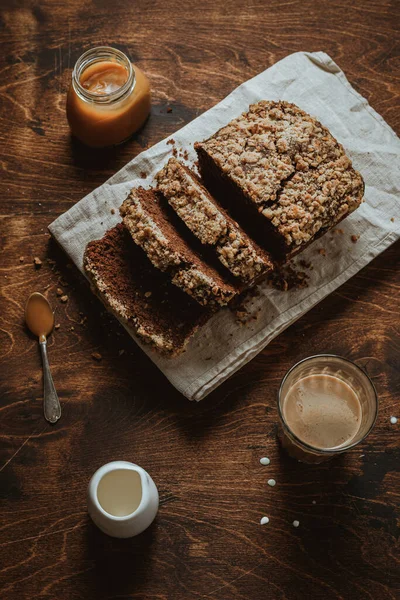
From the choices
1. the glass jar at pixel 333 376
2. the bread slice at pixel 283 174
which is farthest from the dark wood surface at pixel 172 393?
the bread slice at pixel 283 174

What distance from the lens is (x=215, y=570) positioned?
3189 mm

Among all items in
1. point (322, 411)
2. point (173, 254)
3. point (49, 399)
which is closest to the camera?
point (173, 254)

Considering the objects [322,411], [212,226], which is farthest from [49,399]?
[322,411]

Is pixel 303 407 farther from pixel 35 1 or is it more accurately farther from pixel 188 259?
pixel 35 1

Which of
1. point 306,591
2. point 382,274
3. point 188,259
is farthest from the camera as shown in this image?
point 382,274

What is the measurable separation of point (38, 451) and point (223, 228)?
1438 millimetres

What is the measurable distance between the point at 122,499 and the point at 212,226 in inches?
51.3

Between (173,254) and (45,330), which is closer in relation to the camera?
(173,254)

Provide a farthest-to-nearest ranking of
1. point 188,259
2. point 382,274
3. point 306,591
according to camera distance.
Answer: point 382,274, point 306,591, point 188,259

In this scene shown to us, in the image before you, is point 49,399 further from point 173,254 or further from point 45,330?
point 173,254

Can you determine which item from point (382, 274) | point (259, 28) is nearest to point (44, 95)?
point (259, 28)

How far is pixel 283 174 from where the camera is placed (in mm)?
3027

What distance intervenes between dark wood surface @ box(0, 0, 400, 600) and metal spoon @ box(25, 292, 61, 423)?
52mm

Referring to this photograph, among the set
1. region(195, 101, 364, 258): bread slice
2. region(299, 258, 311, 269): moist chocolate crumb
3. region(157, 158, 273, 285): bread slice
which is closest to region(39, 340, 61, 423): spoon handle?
region(157, 158, 273, 285): bread slice
